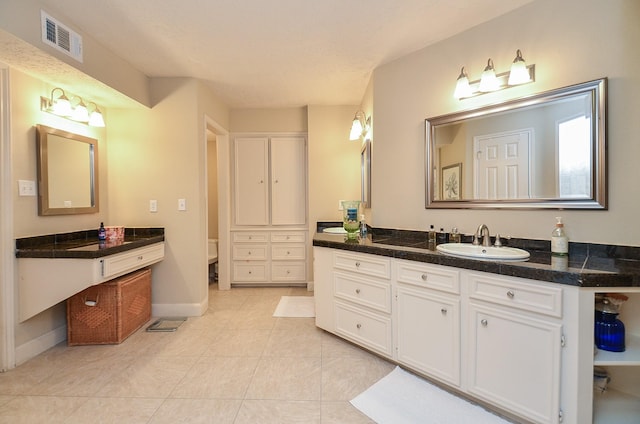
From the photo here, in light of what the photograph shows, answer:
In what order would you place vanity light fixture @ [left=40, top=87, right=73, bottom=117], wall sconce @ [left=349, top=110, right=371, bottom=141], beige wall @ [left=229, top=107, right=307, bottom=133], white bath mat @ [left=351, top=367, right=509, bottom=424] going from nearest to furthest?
white bath mat @ [left=351, top=367, right=509, bottom=424], vanity light fixture @ [left=40, top=87, right=73, bottom=117], wall sconce @ [left=349, top=110, right=371, bottom=141], beige wall @ [left=229, top=107, right=307, bottom=133]

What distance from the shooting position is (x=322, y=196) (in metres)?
3.72

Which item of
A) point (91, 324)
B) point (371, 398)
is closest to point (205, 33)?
point (91, 324)

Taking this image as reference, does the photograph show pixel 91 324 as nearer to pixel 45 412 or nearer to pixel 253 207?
pixel 45 412

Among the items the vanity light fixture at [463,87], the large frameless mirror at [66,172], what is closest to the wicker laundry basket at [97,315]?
the large frameless mirror at [66,172]

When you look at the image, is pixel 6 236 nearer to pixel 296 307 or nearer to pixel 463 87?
pixel 296 307

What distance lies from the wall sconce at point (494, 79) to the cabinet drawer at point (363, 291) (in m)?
1.45

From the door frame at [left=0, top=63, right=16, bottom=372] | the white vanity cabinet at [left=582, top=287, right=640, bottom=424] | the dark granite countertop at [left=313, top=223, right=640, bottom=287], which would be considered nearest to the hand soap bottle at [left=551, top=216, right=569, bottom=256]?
the dark granite countertop at [left=313, top=223, right=640, bottom=287]

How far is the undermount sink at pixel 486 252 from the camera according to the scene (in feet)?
5.01

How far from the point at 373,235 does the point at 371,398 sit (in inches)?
51.7

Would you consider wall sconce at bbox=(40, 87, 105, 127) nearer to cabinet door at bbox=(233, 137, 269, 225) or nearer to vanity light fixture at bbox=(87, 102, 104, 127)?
vanity light fixture at bbox=(87, 102, 104, 127)

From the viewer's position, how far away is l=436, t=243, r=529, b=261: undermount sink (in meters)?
1.53

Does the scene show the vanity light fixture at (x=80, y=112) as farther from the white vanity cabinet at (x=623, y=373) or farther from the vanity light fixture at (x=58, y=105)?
the white vanity cabinet at (x=623, y=373)

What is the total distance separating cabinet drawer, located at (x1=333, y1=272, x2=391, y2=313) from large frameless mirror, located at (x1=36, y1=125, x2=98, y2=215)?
92.2 inches

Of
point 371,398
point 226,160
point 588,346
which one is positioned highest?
point 226,160
